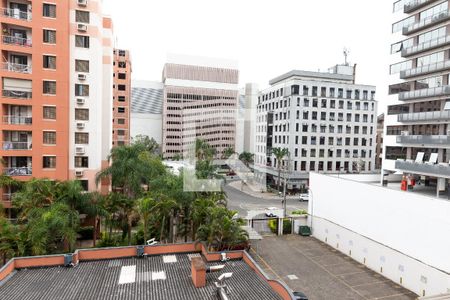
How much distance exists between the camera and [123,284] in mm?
14219

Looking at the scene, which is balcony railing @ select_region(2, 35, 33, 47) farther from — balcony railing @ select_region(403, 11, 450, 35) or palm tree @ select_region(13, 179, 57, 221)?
balcony railing @ select_region(403, 11, 450, 35)

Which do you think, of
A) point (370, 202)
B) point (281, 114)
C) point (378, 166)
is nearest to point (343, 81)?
point (281, 114)

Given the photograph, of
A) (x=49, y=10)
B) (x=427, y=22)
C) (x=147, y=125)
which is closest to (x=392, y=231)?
(x=427, y=22)

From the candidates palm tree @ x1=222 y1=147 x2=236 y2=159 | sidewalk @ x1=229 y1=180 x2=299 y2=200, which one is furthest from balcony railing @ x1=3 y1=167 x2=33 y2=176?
sidewalk @ x1=229 y1=180 x2=299 y2=200

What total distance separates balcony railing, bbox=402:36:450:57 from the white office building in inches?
1017

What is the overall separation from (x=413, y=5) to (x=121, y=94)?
4868 centimetres

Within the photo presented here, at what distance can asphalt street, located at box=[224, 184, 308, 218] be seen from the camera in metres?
43.2

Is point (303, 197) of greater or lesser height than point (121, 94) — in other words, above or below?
below

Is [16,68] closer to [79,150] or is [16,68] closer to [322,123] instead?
[79,150]

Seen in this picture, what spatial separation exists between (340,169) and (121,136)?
42227 millimetres

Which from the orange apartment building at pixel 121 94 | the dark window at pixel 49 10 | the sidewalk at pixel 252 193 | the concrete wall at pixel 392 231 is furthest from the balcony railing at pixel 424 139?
the orange apartment building at pixel 121 94

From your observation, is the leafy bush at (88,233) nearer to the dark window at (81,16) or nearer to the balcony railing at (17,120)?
the balcony railing at (17,120)

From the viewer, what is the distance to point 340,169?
5694 cm

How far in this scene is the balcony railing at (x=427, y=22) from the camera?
25147mm
